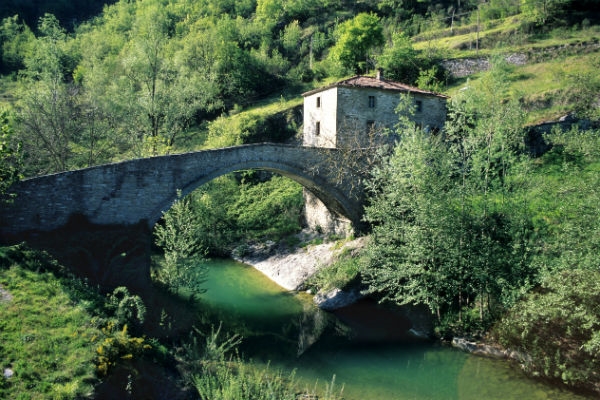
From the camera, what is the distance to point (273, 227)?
27.2 metres

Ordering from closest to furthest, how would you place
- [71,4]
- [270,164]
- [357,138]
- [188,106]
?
[270,164] < [357,138] < [188,106] < [71,4]

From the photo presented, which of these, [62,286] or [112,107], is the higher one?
[112,107]

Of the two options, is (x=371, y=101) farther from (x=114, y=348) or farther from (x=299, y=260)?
(x=114, y=348)

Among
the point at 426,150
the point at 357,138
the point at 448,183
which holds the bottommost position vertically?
the point at 448,183

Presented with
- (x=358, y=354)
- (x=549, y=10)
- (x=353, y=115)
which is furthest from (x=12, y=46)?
A: (x=549, y=10)

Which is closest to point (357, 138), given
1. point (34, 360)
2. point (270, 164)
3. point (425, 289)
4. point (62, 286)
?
point (270, 164)

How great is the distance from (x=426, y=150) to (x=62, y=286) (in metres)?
12.4

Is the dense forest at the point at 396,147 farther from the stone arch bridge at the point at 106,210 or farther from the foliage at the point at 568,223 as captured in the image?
the stone arch bridge at the point at 106,210

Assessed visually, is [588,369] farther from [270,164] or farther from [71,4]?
[71,4]

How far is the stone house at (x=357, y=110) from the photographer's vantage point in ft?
74.7

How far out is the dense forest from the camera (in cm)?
1203

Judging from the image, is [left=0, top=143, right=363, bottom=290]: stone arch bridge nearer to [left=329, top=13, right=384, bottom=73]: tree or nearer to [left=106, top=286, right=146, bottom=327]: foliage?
[left=106, top=286, right=146, bottom=327]: foliage

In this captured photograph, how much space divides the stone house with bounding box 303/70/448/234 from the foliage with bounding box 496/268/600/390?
11401 mm

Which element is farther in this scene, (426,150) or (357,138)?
(357,138)
